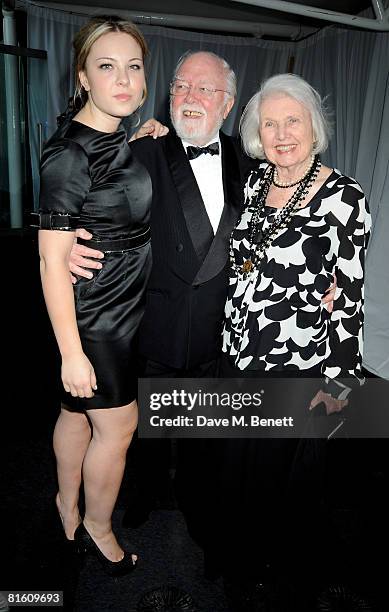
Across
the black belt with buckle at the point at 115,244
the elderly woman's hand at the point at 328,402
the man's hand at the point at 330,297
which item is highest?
the black belt with buckle at the point at 115,244

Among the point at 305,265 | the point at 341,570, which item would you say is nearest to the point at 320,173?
the point at 305,265

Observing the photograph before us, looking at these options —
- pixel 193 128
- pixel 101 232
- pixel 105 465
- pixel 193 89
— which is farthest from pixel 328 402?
pixel 193 89

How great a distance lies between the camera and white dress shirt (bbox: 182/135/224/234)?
5.70ft

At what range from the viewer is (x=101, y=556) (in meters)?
1.79

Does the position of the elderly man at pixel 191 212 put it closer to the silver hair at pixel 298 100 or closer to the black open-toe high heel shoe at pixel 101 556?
the silver hair at pixel 298 100

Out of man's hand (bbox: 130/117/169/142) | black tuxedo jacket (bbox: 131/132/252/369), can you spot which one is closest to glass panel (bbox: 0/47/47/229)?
man's hand (bbox: 130/117/169/142)

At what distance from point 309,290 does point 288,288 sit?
2.7 inches

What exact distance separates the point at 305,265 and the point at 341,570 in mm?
1198

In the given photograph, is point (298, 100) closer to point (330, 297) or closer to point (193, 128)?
point (193, 128)

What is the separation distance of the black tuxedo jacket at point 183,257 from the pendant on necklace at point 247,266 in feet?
0.32

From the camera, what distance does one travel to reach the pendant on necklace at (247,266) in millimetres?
1615

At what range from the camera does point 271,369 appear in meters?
1.62

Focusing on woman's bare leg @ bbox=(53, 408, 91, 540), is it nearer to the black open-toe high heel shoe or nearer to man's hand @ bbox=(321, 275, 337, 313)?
the black open-toe high heel shoe

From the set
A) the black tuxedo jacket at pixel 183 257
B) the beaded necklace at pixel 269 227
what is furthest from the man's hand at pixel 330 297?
the black tuxedo jacket at pixel 183 257
